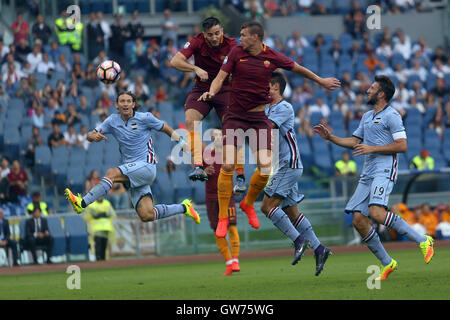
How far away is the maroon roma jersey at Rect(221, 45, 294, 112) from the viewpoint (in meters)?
12.3

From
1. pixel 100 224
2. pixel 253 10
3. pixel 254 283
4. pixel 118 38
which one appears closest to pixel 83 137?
pixel 100 224

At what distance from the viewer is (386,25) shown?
1221 inches

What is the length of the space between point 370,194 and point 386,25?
786 inches

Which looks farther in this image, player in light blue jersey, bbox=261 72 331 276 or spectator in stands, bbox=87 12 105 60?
spectator in stands, bbox=87 12 105 60

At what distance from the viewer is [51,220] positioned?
21.4 metres

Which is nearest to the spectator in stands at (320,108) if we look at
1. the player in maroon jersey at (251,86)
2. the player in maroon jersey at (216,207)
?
the player in maroon jersey at (216,207)

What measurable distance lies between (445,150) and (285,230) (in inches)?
580

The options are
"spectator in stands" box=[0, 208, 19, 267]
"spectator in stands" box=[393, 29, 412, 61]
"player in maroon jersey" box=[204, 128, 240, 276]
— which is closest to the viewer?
"player in maroon jersey" box=[204, 128, 240, 276]

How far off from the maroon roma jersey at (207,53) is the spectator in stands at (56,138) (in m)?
10.4

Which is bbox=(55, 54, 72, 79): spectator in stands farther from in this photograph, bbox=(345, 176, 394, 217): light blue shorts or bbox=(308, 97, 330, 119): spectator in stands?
bbox=(345, 176, 394, 217): light blue shorts

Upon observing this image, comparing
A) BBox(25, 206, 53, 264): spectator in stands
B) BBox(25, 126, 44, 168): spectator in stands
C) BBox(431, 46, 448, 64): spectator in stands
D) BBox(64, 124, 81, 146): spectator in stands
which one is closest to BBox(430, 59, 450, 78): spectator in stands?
BBox(431, 46, 448, 64): spectator in stands

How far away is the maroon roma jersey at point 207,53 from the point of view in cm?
1344

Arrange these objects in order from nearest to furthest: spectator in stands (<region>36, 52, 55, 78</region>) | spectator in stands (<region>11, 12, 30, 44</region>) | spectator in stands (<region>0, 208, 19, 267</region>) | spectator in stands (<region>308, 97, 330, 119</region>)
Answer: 1. spectator in stands (<region>0, 208, 19, 267</region>)
2. spectator in stands (<region>36, 52, 55, 78</region>)
3. spectator in stands (<region>11, 12, 30, 44</region>)
4. spectator in stands (<region>308, 97, 330, 119</region>)
